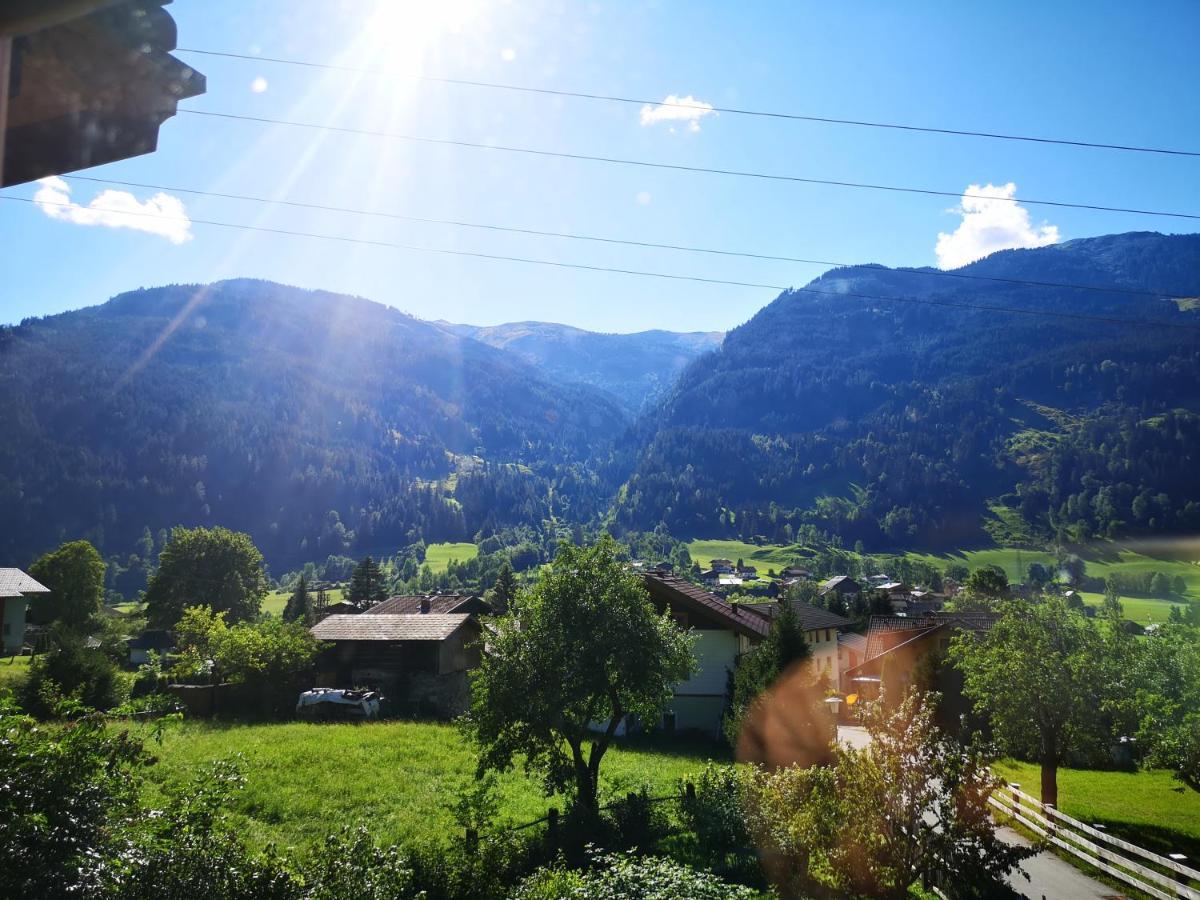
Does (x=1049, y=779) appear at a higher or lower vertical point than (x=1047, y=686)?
lower

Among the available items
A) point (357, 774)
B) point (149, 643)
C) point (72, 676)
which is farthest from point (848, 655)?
point (149, 643)

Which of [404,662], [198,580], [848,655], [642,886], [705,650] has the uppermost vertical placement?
[642,886]

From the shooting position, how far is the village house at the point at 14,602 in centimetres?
5069

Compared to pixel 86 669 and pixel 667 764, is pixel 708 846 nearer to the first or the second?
pixel 667 764

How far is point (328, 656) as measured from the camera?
148ft

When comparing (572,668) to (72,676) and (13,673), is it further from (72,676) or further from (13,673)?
(13,673)

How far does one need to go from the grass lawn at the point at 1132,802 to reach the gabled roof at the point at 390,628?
1269 inches

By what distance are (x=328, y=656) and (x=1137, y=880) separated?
42.5 m

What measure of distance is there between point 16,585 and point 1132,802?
7139 cm

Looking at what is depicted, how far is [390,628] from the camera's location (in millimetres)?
45594

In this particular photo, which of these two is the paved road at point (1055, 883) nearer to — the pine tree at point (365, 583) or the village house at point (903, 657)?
the village house at point (903, 657)

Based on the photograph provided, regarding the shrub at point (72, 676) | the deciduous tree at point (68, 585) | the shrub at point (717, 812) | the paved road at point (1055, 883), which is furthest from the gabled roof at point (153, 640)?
the paved road at point (1055, 883)

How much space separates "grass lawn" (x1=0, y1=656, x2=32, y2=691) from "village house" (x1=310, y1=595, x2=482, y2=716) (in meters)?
15.2

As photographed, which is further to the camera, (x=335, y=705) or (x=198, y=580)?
(x=198, y=580)
